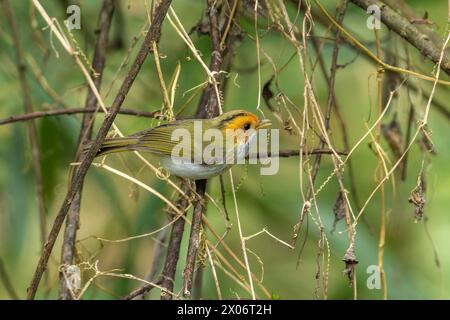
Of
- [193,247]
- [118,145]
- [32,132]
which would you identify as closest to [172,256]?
[193,247]

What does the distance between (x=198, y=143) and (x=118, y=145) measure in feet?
1.26

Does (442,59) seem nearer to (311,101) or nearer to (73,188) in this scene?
(311,101)

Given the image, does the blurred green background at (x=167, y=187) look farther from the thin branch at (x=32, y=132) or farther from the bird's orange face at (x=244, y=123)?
the bird's orange face at (x=244, y=123)

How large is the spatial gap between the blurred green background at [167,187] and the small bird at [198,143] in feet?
1.87

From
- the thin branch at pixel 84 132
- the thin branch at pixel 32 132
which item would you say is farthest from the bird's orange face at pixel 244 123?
the thin branch at pixel 32 132

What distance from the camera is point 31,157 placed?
373cm

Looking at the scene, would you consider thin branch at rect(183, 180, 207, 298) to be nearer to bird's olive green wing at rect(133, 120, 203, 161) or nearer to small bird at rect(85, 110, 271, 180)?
small bird at rect(85, 110, 271, 180)

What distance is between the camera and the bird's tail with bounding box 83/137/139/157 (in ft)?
9.93

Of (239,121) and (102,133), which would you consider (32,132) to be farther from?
(102,133)

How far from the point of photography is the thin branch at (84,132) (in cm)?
288

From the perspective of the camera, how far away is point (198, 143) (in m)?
3.29

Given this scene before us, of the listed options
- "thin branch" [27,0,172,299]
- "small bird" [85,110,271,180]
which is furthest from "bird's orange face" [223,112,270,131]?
"thin branch" [27,0,172,299]
